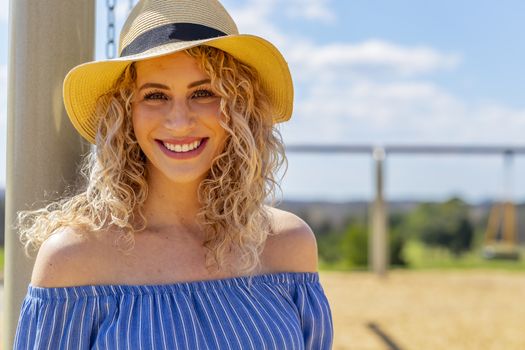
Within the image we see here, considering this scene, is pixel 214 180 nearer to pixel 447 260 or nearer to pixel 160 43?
pixel 160 43

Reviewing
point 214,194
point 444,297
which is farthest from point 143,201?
point 444,297

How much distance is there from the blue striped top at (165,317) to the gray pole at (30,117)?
0.59 ft

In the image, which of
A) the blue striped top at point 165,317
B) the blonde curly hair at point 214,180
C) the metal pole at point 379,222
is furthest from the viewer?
the metal pole at point 379,222

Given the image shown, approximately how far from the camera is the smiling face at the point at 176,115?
5.49 ft

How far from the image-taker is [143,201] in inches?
70.9

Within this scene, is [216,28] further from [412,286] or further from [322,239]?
[322,239]

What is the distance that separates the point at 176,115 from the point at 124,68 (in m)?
0.19

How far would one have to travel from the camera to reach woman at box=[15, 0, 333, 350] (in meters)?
1.61

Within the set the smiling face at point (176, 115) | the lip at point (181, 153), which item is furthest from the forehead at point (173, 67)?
the lip at point (181, 153)

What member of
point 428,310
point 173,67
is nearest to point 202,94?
point 173,67

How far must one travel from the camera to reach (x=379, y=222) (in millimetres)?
6906

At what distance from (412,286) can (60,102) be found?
4830 mm

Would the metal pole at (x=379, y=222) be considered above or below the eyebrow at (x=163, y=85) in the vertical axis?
below

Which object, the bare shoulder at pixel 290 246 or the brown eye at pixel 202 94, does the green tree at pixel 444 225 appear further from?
the brown eye at pixel 202 94
